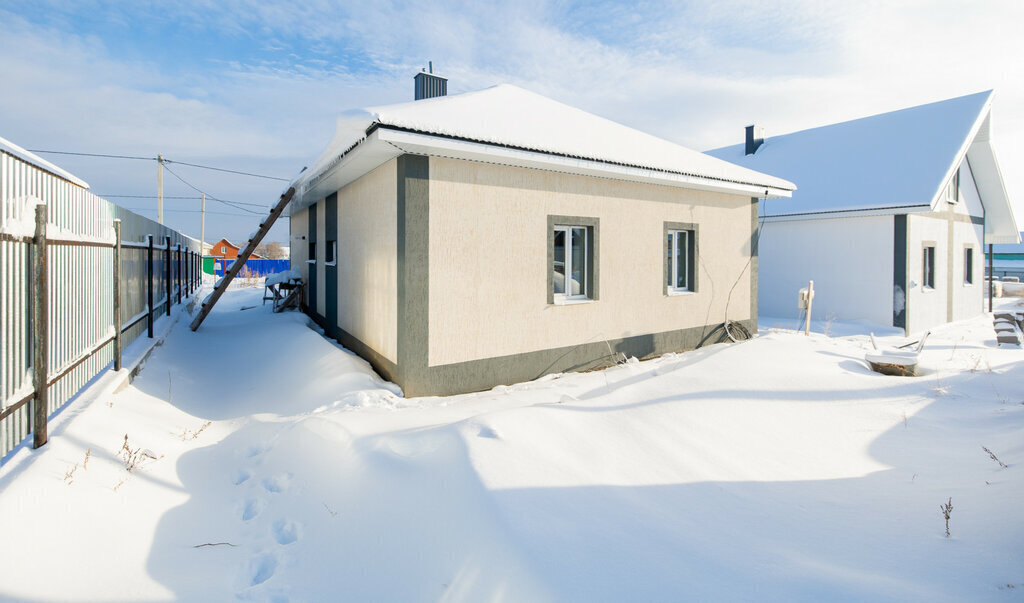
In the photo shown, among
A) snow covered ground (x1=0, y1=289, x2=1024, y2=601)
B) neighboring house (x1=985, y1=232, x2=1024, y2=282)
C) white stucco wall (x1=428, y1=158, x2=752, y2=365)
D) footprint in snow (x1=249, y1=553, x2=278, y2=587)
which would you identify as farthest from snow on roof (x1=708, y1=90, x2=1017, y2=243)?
neighboring house (x1=985, y1=232, x2=1024, y2=282)

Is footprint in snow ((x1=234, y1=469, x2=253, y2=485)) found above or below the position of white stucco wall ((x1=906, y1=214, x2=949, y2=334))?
below

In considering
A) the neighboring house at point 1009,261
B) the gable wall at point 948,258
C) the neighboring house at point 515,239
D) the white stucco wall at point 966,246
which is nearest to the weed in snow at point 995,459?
the neighboring house at point 515,239

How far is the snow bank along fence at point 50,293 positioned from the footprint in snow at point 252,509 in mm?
1434

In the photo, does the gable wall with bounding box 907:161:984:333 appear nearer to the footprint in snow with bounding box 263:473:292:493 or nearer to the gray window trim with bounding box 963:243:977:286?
the gray window trim with bounding box 963:243:977:286

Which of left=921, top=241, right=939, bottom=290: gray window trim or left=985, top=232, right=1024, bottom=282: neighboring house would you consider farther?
left=985, top=232, right=1024, bottom=282: neighboring house

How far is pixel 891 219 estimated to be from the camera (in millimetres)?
12859

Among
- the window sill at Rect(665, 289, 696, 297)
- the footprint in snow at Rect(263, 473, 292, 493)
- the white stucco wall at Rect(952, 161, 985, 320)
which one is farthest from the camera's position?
the white stucco wall at Rect(952, 161, 985, 320)

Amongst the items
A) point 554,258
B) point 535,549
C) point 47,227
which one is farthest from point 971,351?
point 47,227

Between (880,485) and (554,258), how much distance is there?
468 cm

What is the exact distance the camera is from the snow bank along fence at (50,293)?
3.24 meters

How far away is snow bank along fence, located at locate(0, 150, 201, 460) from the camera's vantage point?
3.24 m

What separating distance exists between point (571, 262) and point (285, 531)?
17.9 feet

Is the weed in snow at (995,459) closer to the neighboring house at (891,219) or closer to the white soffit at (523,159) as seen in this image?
the white soffit at (523,159)

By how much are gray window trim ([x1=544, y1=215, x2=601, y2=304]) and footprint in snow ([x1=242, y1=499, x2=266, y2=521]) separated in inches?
176
